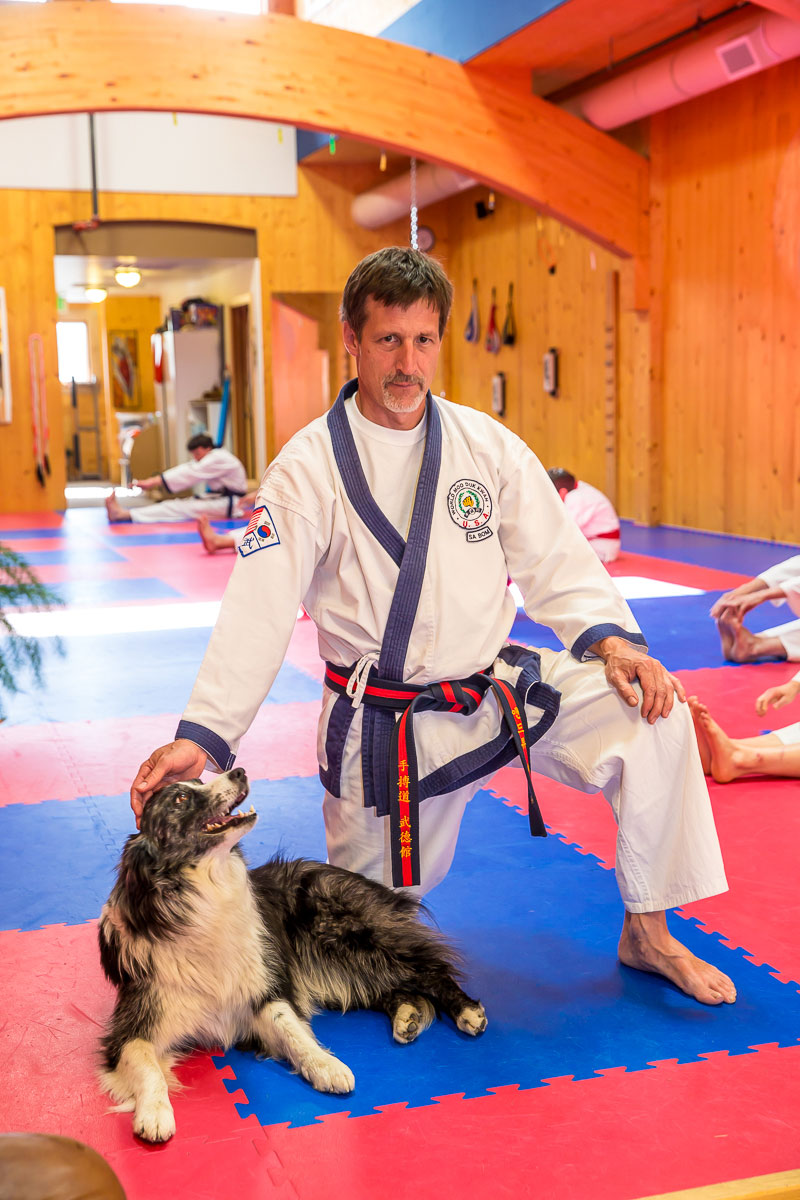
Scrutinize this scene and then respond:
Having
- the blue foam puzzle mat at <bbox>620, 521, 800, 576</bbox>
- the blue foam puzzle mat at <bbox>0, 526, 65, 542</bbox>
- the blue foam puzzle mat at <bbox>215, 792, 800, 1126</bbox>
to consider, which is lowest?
the blue foam puzzle mat at <bbox>215, 792, 800, 1126</bbox>

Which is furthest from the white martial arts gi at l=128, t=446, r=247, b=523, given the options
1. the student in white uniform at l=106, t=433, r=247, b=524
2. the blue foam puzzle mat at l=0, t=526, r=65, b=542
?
the blue foam puzzle mat at l=0, t=526, r=65, b=542

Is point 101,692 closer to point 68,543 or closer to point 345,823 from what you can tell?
point 345,823

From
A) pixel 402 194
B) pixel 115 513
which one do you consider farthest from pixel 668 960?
pixel 402 194

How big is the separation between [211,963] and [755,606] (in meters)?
3.41

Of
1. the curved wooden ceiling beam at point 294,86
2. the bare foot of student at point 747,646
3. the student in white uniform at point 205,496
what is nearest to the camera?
the bare foot of student at point 747,646

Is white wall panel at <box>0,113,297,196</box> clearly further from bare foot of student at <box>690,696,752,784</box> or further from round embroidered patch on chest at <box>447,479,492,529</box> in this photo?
round embroidered patch on chest at <box>447,479,492,529</box>

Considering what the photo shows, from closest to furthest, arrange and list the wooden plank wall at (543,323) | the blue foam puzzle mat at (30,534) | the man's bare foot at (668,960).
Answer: the man's bare foot at (668,960), the blue foam puzzle mat at (30,534), the wooden plank wall at (543,323)

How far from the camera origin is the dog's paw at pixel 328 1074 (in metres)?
1.88

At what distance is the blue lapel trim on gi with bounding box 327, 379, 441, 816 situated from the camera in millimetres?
2266

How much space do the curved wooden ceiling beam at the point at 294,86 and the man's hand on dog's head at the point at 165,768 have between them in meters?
6.91

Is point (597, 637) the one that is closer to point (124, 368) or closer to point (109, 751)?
point (109, 751)

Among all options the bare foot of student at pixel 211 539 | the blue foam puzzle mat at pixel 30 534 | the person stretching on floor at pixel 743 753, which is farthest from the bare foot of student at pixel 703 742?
the blue foam puzzle mat at pixel 30 534

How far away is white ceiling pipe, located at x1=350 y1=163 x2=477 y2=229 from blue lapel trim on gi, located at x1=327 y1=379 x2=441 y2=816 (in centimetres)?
928

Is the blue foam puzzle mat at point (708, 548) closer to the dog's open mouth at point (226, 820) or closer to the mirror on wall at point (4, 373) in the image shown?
the dog's open mouth at point (226, 820)
